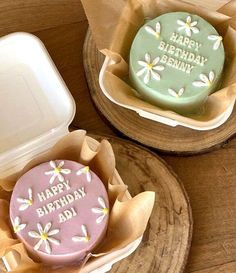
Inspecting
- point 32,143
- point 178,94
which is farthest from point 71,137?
point 178,94

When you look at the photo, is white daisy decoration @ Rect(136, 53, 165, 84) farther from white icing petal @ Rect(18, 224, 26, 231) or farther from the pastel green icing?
white icing petal @ Rect(18, 224, 26, 231)

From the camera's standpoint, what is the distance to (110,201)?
0.91m

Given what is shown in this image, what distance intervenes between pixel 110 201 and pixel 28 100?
20cm

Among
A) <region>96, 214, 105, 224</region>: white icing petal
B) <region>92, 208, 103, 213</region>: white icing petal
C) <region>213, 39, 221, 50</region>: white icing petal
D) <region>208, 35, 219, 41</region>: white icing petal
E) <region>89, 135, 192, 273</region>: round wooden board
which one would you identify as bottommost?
<region>89, 135, 192, 273</region>: round wooden board

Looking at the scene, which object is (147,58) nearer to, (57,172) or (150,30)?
(150,30)

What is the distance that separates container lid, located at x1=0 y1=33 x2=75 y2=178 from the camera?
3.11 ft

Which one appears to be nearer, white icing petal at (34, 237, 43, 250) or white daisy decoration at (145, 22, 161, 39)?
white icing petal at (34, 237, 43, 250)

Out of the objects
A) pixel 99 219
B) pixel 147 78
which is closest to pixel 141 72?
pixel 147 78

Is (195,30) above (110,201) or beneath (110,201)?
above

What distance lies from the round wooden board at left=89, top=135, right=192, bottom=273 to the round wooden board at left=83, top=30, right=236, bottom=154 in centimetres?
2

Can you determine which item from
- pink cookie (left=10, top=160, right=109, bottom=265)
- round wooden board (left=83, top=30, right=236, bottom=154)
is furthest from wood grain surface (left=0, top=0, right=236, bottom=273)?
pink cookie (left=10, top=160, right=109, bottom=265)

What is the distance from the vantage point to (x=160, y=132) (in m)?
1.00

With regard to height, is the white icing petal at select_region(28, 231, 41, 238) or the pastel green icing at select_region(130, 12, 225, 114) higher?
the pastel green icing at select_region(130, 12, 225, 114)

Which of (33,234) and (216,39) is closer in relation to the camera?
(33,234)
